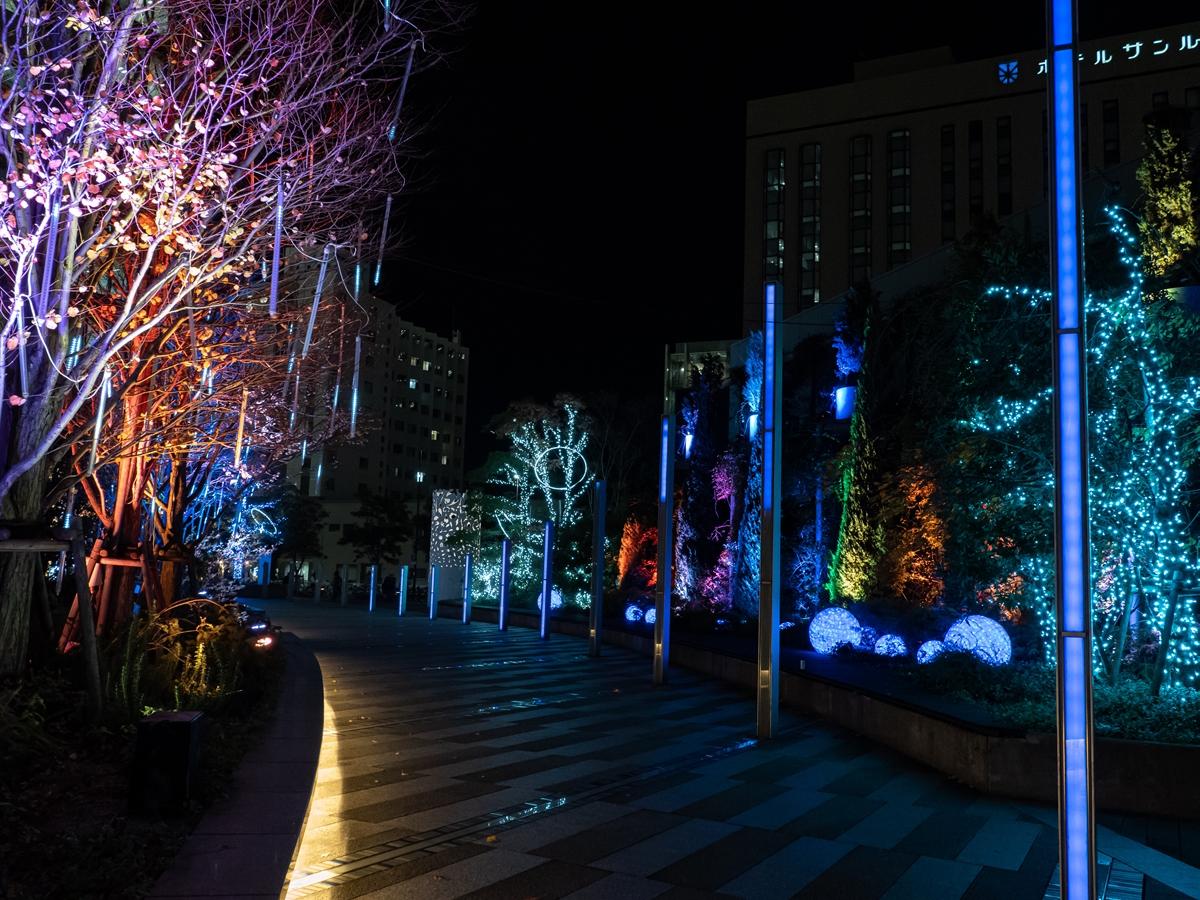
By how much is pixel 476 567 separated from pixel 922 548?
2568cm

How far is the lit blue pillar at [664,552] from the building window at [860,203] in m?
56.7

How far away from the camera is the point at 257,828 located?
6117 millimetres

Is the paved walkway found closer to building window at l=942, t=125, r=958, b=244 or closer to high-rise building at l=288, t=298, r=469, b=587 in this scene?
building window at l=942, t=125, r=958, b=244

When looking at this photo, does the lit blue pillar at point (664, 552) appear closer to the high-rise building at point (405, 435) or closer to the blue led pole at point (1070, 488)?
the blue led pole at point (1070, 488)

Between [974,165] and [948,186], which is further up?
[974,165]

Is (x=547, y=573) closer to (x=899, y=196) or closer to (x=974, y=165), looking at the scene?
(x=899, y=196)

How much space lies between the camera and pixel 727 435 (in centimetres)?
3497

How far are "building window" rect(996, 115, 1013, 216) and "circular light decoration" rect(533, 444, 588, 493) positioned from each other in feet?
127

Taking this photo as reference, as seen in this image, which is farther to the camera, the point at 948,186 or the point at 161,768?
the point at 948,186

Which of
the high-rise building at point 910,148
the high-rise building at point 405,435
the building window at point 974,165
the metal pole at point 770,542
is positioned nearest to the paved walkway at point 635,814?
the metal pole at point 770,542

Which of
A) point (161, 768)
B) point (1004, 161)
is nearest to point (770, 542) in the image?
point (161, 768)

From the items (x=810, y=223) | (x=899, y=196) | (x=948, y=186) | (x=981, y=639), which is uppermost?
(x=948, y=186)

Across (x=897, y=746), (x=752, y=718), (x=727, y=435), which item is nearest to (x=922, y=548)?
(x=752, y=718)

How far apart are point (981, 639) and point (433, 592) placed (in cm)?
3006
